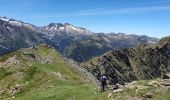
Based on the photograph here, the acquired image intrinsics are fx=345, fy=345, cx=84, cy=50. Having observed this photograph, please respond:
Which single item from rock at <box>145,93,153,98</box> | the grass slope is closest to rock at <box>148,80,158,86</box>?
rock at <box>145,93,153,98</box>

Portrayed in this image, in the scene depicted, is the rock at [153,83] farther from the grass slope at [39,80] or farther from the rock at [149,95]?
the grass slope at [39,80]

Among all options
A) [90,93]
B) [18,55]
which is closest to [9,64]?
[18,55]

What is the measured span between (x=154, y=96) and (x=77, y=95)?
13.5 metres

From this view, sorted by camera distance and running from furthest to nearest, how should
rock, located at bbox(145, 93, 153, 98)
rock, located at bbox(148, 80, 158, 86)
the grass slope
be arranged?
the grass slope
rock, located at bbox(148, 80, 158, 86)
rock, located at bbox(145, 93, 153, 98)

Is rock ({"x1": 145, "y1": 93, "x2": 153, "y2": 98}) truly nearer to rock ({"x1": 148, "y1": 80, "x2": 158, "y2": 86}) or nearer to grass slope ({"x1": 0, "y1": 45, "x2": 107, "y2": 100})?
rock ({"x1": 148, "y1": 80, "x2": 158, "y2": 86})

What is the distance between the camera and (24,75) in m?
76.8

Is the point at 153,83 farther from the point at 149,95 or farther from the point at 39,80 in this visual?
the point at 39,80

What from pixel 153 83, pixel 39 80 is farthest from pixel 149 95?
pixel 39 80

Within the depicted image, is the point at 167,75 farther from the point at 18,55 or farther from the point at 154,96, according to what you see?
the point at 18,55

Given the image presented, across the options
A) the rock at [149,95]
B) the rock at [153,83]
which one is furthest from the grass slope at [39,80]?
the rock at [153,83]

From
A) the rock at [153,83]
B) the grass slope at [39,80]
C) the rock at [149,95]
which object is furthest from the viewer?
the grass slope at [39,80]

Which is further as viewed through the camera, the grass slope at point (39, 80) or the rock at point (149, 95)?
the grass slope at point (39, 80)

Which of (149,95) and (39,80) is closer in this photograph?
(149,95)

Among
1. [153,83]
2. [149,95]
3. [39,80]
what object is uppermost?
[153,83]
